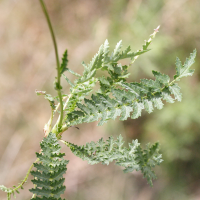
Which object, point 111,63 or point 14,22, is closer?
point 111,63

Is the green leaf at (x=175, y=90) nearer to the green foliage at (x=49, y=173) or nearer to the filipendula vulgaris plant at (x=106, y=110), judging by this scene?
the filipendula vulgaris plant at (x=106, y=110)

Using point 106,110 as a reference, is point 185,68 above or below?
above

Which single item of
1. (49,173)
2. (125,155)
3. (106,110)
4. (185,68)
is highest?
(185,68)

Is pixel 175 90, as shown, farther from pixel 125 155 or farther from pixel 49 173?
pixel 49 173

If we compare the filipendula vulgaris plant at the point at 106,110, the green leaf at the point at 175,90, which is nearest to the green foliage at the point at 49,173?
the filipendula vulgaris plant at the point at 106,110

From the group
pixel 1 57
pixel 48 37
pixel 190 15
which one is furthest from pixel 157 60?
pixel 1 57

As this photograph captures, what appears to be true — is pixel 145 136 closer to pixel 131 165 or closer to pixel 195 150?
pixel 195 150

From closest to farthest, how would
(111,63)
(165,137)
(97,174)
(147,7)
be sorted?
1. (111,63)
2. (165,137)
3. (147,7)
4. (97,174)

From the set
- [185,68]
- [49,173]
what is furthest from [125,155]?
[185,68]
